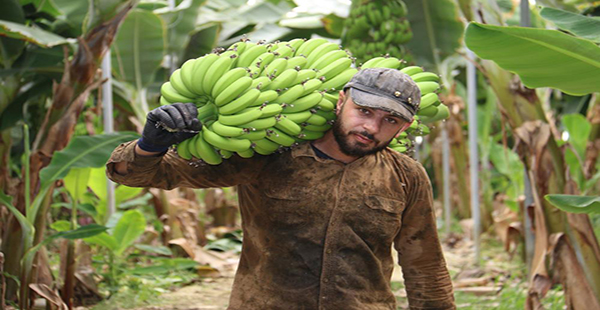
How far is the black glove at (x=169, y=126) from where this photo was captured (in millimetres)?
1849

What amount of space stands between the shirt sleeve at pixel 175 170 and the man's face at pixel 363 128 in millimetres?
283

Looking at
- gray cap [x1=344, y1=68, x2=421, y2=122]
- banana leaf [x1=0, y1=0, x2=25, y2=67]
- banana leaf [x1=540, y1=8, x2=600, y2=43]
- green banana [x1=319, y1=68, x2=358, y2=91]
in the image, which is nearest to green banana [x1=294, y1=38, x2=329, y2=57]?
green banana [x1=319, y1=68, x2=358, y2=91]

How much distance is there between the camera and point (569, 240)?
3598 millimetres

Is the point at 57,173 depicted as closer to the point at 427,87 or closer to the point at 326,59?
the point at 326,59

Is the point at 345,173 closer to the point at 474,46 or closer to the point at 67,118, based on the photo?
the point at 474,46

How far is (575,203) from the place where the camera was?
8.46 ft

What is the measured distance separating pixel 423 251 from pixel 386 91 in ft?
2.08

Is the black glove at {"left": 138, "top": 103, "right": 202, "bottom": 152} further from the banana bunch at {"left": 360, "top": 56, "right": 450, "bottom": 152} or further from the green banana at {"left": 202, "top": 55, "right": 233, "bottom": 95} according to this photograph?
the banana bunch at {"left": 360, "top": 56, "right": 450, "bottom": 152}

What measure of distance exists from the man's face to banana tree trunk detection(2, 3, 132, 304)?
1956mm

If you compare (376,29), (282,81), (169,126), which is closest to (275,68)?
(282,81)

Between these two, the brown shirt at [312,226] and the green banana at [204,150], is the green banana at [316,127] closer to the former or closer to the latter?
the brown shirt at [312,226]

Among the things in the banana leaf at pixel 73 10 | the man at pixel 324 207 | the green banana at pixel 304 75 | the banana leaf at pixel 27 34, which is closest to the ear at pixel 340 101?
the man at pixel 324 207

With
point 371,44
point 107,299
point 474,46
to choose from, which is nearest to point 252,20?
point 371,44

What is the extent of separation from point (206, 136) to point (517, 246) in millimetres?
4420
